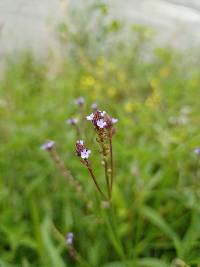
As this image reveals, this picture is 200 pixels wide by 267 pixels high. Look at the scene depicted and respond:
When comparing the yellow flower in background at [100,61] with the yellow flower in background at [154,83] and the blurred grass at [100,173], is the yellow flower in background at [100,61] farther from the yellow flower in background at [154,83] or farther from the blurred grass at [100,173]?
the yellow flower in background at [154,83]

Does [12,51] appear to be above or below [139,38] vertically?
above

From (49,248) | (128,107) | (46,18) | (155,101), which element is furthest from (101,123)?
(46,18)

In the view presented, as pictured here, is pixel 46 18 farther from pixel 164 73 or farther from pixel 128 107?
pixel 128 107

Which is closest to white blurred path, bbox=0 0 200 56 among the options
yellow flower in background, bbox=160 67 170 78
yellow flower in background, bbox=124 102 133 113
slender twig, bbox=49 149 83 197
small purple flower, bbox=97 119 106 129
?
yellow flower in background, bbox=160 67 170 78

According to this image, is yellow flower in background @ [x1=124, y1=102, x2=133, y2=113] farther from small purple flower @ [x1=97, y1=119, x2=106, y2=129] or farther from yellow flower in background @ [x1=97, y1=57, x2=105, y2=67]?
small purple flower @ [x1=97, y1=119, x2=106, y2=129]

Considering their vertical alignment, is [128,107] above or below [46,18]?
below

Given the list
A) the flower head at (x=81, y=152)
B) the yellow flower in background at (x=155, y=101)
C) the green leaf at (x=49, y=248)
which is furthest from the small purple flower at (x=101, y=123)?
the yellow flower in background at (x=155, y=101)

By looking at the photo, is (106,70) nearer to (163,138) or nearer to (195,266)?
(163,138)

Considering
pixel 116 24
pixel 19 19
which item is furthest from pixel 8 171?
pixel 19 19
